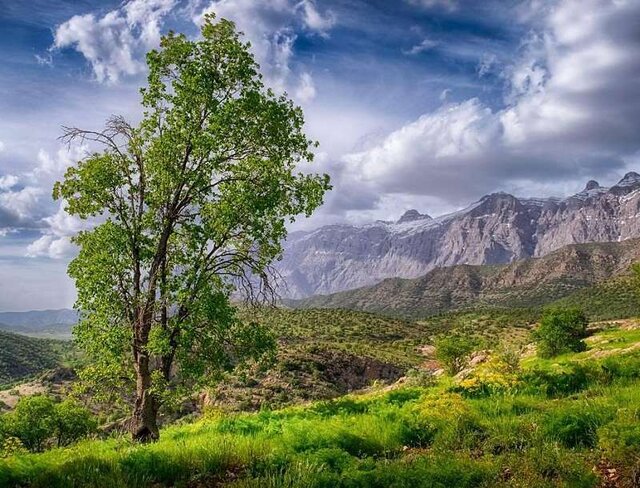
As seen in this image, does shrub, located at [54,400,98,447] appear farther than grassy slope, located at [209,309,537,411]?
Yes

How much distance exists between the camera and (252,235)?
59.2 ft

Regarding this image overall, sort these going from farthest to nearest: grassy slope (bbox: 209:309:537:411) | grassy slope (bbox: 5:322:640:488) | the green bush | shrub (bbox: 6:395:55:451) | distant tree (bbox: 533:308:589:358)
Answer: shrub (bbox: 6:395:55:451), grassy slope (bbox: 209:309:537:411), distant tree (bbox: 533:308:589:358), the green bush, grassy slope (bbox: 5:322:640:488)

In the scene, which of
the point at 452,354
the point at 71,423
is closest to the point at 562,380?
the point at 452,354

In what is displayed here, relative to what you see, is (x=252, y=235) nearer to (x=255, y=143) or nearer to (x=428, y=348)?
(x=255, y=143)

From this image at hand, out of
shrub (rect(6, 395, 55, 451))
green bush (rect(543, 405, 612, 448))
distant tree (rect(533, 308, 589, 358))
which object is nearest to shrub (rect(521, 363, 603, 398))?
green bush (rect(543, 405, 612, 448))

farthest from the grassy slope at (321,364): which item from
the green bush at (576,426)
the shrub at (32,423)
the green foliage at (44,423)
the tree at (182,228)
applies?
the shrub at (32,423)

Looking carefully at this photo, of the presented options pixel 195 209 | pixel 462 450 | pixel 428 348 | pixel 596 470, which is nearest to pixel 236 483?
pixel 462 450

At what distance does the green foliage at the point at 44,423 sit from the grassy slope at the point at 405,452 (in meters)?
72.7

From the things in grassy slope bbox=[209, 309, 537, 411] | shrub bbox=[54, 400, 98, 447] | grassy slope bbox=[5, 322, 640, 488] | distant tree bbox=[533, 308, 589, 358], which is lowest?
shrub bbox=[54, 400, 98, 447]

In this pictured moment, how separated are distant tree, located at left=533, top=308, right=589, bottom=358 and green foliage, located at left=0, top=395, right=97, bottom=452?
2516 inches

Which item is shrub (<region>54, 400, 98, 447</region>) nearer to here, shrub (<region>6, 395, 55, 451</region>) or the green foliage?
the green foliage

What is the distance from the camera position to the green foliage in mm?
74500

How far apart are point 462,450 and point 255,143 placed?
12.7m

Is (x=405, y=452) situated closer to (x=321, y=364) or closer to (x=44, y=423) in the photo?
(x=321, y=364)
